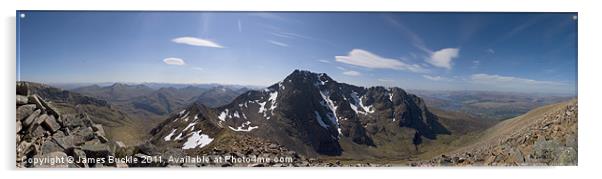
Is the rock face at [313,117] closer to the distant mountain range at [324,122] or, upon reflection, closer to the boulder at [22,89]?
the distant mountain range at [324,122]

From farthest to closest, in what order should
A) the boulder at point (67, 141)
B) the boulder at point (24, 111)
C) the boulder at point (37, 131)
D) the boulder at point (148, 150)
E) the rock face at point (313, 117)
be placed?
the rock face at point (313, 117)
the boulder at point (148, 150)
the boulder at point (67, 141)
the boulder at point (37, 131)
the boulder at point (24, 111)

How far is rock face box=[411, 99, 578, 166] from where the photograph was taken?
325 inches

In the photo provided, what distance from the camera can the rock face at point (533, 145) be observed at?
825 centimetres

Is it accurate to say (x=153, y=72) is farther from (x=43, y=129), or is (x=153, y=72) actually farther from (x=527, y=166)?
(x=527, y=166)

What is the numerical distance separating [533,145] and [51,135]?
8459 millimetres

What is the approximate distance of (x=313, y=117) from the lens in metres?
9.27

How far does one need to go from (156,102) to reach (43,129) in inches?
73.9

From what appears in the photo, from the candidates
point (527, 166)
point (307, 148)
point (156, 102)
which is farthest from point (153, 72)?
point (527, 166)

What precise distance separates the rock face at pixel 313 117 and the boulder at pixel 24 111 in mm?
2048

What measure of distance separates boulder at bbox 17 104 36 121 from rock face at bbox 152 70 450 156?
2048mm

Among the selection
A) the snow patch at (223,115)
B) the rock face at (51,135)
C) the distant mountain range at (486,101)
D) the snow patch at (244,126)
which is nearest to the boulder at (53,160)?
the rock face at (51,135)

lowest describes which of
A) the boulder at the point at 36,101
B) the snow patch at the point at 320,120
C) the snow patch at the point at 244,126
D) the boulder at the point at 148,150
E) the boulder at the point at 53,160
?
the boulder at the point at 53,160

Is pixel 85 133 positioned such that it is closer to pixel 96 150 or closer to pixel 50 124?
pixel 96 150

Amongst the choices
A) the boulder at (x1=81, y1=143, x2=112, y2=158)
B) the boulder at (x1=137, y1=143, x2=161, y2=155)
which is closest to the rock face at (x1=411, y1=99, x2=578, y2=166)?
the boulder at (x1=137, y1=143, x2=161, y2=155)
